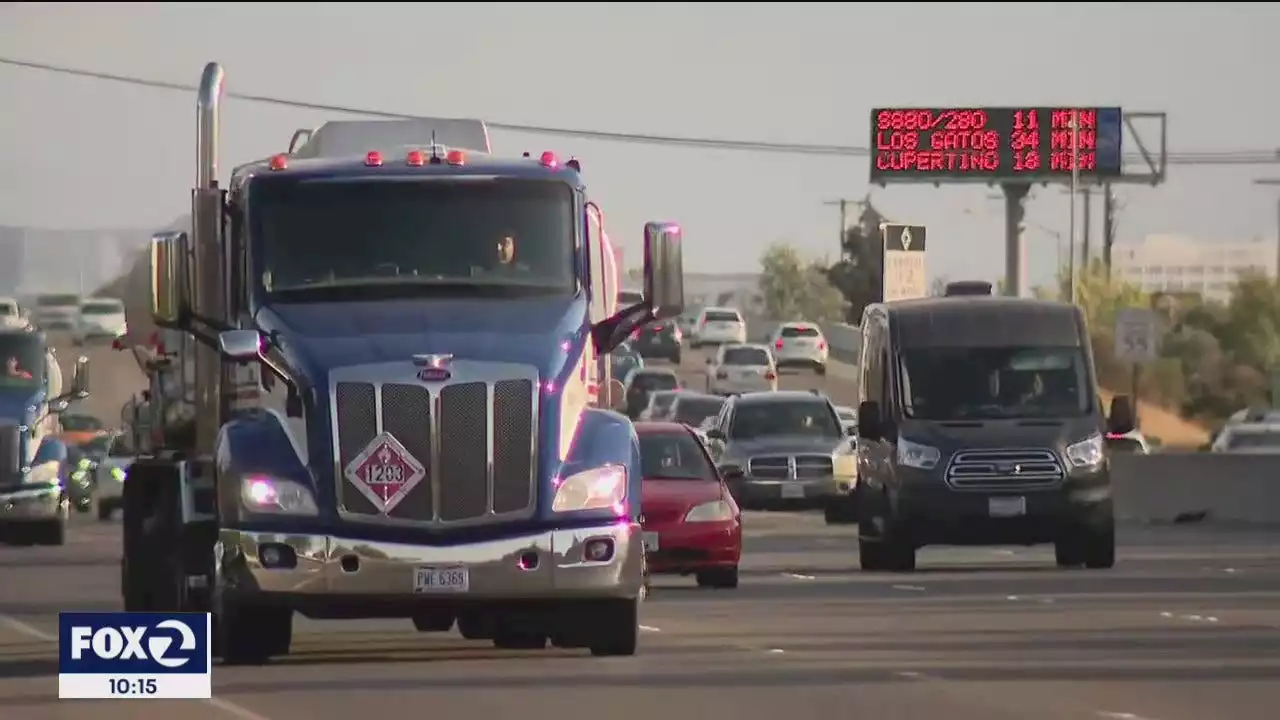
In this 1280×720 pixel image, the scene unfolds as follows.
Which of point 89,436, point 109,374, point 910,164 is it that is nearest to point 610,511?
point 89,436

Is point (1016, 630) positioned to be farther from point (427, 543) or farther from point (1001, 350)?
point (1001, 350)

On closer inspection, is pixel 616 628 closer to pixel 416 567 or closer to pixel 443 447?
pixel 416 567

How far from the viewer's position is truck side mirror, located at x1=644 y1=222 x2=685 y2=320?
19078 mm

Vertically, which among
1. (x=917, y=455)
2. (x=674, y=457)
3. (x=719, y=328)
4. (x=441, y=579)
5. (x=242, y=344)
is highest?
(x=242, y=344)

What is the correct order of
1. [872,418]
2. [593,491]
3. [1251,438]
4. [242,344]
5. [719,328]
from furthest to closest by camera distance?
[719,328], [1251,438], [872,418], [242,344], [593,491]

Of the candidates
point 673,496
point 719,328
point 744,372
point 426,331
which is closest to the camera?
point 426,331

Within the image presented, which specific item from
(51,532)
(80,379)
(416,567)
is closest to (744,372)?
(51,532)

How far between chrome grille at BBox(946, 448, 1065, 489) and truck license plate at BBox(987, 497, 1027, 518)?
13 centimetres

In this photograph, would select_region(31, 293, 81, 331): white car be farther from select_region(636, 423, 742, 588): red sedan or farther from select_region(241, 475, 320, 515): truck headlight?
select_region(241, 475, 320, 515): truck headlight

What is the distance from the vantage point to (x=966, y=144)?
273ft

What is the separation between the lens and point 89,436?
65188mm

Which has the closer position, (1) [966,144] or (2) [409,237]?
(2) [409,237]

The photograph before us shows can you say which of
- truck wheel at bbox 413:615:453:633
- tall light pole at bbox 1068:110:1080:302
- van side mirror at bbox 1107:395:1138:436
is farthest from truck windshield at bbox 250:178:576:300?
tall light pole at bbox 1068:110:1080:302

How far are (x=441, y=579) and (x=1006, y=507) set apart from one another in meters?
13.5
